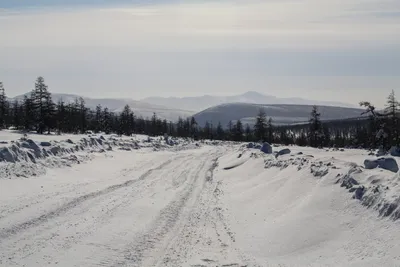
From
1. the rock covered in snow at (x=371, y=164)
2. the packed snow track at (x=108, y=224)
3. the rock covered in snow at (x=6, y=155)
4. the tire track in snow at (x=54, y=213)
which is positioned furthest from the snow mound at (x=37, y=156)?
the rock covered in snow at (x=371, y=164)

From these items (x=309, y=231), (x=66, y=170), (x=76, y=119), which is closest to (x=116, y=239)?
(x=309, y=231)

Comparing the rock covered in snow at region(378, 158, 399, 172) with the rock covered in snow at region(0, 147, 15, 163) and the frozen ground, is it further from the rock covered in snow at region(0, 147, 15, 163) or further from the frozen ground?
the rock covered in snow at region(0, 147, 15, 163)

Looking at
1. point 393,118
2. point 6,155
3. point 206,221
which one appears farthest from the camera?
point 393,118

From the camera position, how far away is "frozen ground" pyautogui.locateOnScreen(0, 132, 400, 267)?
967 centimetres

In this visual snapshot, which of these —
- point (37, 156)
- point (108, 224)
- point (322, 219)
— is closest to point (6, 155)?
point (37, 156)

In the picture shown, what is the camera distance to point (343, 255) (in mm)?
9297

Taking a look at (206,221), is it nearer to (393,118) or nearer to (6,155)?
(6,155)

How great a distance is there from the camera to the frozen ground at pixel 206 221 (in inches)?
381

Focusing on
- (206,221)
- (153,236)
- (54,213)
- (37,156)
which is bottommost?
(206,221)

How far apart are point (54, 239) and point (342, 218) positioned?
763 centimetres

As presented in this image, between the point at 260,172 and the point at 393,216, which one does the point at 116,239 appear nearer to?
the point at 393,216

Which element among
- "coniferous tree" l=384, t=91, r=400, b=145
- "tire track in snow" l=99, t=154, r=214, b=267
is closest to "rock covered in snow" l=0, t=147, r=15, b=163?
"tire track in snow" l=99, t=154, r=214, b=267

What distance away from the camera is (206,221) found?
13953 millimetres

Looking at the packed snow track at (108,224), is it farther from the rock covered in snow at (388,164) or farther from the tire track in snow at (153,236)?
the rock covered in snow at (388,164)
